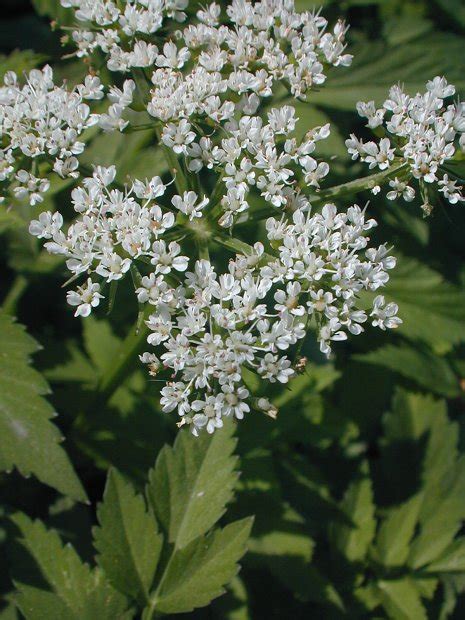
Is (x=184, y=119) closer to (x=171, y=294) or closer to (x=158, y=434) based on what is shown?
(x=171, y=294)

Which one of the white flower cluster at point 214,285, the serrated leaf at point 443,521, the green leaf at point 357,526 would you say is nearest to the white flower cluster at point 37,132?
the white flower cluster at point 214,285

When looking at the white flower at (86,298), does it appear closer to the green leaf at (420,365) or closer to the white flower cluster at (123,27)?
the white flower cluster at (123,27)

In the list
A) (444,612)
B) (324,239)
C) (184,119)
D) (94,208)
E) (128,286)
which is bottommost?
(444,612)

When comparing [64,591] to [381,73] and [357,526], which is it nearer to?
[357,526]

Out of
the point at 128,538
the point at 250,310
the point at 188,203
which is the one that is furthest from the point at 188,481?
the point at 188,203

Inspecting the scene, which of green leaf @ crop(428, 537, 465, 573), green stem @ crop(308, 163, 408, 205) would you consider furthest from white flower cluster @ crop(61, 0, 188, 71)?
green leaf @ crop(428, 537, 465, 573)

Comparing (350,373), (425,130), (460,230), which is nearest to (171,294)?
(425,130)
